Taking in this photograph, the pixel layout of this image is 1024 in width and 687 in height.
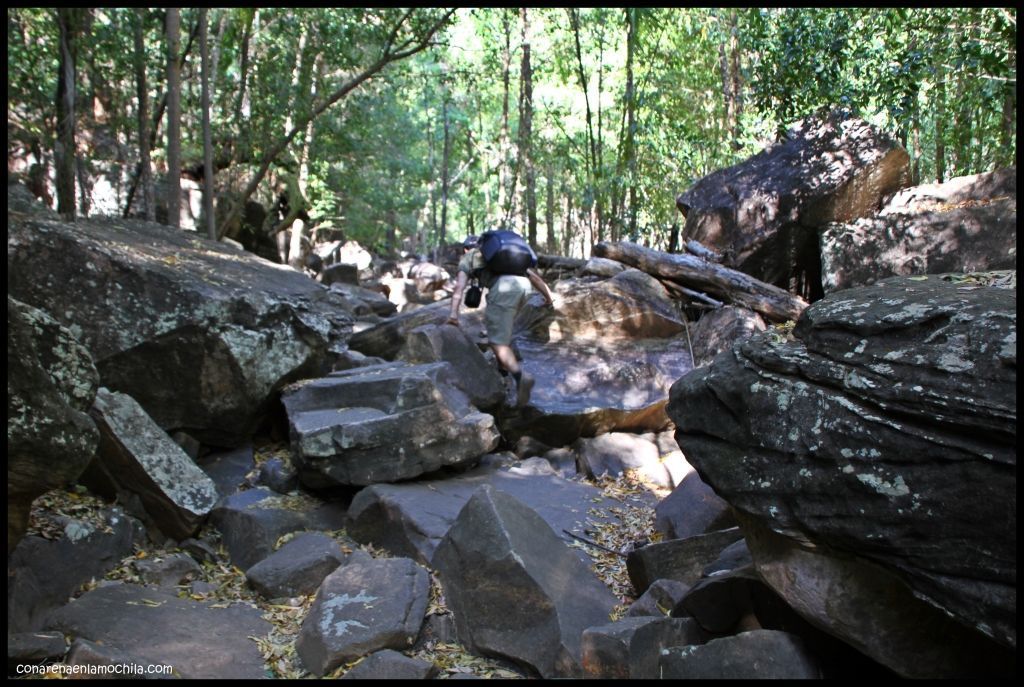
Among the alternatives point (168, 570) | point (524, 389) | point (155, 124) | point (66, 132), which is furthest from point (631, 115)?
point (168, 570)

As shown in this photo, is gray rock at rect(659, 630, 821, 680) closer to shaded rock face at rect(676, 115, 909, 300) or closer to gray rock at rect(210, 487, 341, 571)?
gray rock at rect(210, 487, 341, 571)

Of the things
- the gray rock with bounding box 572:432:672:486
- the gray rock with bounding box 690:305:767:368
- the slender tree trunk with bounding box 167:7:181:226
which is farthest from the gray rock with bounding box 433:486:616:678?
the slender tree trunk with bounding box 167:7:181:226

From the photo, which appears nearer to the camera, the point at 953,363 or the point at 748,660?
the point at 953,363

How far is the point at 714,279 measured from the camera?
10086 millimetres

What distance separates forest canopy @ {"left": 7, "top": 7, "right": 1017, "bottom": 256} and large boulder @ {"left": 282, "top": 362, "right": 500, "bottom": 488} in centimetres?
329

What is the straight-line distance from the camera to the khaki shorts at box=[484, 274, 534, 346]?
8273 millimetres

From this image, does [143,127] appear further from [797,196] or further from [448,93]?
[448,93]

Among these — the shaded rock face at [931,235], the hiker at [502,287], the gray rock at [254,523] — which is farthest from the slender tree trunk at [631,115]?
the gray rock at [254,523]

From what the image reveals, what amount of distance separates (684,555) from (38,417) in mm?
3620

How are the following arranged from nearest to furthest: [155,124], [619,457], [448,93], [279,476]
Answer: [279,476]
[619,457]
[155,124]
[448,93]

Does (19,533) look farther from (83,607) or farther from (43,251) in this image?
(43,251)

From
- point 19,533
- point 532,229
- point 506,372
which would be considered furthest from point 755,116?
point 19,533

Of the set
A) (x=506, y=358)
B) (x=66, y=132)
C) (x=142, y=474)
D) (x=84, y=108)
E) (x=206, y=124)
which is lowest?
(x=142, y=474)

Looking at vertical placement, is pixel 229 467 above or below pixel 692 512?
above
